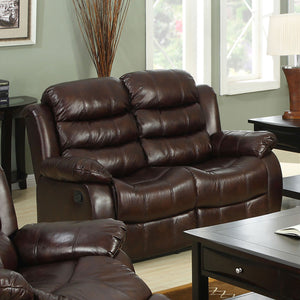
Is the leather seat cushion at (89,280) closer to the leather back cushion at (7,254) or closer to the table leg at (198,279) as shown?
the leather back cushion at (7,254)

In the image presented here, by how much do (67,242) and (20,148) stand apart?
9.84 ft

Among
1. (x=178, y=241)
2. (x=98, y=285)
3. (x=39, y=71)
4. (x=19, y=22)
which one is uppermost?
(x=19, y=22)

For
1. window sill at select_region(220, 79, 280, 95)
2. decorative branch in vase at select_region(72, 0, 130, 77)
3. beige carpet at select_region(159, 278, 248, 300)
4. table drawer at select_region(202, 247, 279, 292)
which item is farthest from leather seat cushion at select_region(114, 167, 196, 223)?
window sill at select_region(220, 79, 280, 95)

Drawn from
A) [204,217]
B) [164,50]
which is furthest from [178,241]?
[164,50]

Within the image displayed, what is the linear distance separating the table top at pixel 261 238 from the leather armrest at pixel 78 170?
0.89m

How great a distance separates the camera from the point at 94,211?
→ 3750mm

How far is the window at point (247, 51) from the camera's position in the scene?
23.1 feet

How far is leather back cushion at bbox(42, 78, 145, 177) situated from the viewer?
14.0 feet

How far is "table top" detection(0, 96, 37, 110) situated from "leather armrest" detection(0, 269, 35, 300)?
3.20m

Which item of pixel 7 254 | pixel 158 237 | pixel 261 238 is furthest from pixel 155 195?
pixel 7 254

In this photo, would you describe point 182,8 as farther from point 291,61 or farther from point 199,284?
point 199,284

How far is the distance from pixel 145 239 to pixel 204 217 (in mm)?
426

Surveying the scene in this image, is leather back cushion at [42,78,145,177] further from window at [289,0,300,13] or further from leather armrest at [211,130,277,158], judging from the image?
window at [289,0,300,13]

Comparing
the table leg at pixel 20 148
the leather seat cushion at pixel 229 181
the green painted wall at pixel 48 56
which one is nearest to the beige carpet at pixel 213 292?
the leather seat cushion at pixel 229 181
